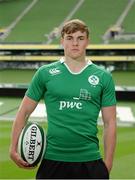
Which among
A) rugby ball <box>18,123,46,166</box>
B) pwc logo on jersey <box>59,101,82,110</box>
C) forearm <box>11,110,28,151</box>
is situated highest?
pwc logo on jersey <box>59,101,82,110</box>

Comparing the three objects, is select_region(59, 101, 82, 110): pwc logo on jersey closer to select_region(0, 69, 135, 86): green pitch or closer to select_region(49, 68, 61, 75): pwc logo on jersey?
select_region(49, 68, 61, 75): pwc logo on jersey

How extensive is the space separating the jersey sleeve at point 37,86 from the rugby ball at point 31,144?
12.1 inches

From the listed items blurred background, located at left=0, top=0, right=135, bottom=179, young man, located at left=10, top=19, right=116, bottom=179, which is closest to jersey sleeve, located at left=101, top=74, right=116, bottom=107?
young man, located at left=10, top=19, right=116, bottom=179

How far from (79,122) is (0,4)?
27.8 meters

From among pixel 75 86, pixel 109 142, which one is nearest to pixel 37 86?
pixel 75 86

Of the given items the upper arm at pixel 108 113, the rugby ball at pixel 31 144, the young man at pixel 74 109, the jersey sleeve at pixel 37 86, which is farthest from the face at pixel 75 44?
the rugby ball at pixel 31 144

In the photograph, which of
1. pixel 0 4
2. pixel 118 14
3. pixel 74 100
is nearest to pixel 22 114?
pixel 74 100

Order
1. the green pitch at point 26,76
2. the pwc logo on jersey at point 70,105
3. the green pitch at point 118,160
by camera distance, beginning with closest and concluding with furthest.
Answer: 1. the pwc logo on jersey at point 70,105
2. the green pitch at point 118,160
3. the green pitch at point 26,76

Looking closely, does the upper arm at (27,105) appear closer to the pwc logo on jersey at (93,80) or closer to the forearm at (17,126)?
the forearm at (17,126)

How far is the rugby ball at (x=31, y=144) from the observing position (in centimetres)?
351

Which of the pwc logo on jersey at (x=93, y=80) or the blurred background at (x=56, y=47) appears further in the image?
the blurred background at (x=56, y=47)

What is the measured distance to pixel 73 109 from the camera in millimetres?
3281

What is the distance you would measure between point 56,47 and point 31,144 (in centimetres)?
1928

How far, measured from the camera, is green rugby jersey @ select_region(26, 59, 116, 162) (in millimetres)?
3277
